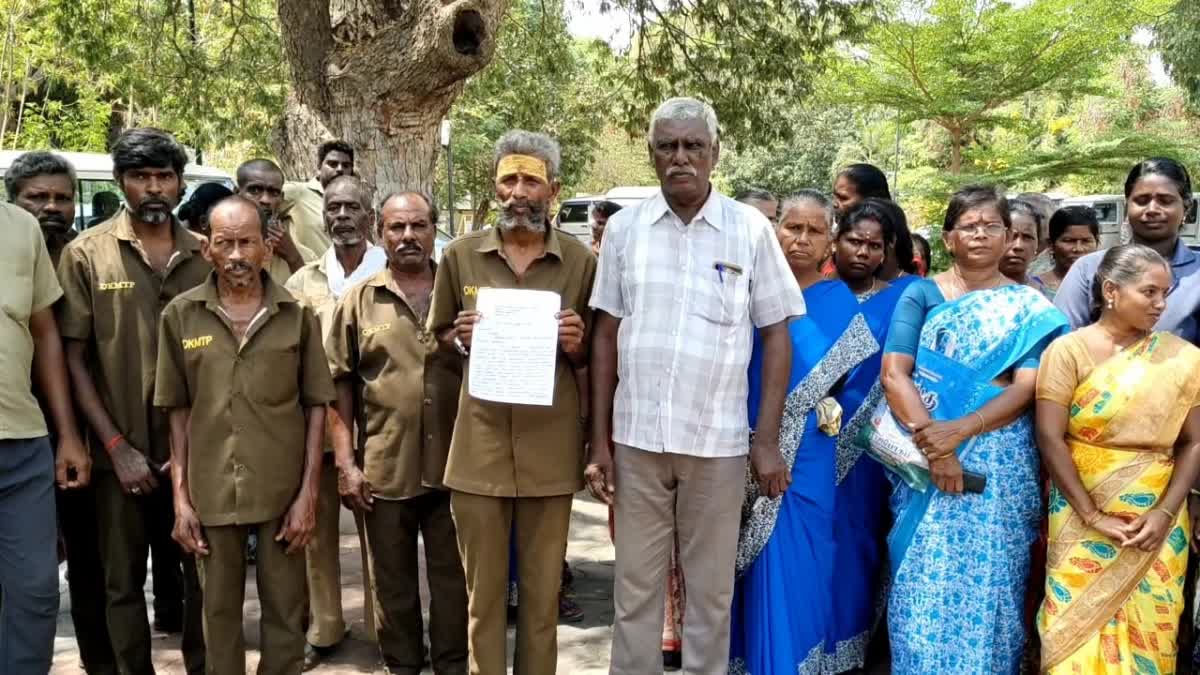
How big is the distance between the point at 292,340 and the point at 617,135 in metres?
30.0

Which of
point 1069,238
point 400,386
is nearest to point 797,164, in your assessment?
point 1069,238

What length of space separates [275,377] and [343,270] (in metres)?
1.09

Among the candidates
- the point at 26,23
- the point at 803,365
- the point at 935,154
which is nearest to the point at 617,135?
Answer: the point at 935,154

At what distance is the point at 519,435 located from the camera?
10.3 feet

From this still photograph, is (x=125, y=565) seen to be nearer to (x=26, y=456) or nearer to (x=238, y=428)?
(x=26, y=456)

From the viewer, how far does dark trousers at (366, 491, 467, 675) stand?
357cm

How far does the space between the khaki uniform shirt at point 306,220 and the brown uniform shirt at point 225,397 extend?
2089 mm

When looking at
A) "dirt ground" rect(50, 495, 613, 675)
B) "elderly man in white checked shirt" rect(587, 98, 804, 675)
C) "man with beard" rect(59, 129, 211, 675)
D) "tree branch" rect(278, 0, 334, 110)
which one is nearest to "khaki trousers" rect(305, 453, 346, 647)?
"dirt ground" rect(50, 495, 613, 675)

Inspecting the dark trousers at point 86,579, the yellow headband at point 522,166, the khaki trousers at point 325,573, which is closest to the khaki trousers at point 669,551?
the yellow headband at point 522,166

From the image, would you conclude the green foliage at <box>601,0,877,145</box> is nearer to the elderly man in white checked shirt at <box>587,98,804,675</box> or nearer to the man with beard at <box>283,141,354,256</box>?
the man with beard at <box>283,141,354,256</box>

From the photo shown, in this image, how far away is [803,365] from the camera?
11.5 feet

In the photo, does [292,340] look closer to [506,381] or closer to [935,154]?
[506,381]

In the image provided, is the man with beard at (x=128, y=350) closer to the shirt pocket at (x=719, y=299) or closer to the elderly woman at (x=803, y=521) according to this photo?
the shirt pocket at (x=719, y=299)

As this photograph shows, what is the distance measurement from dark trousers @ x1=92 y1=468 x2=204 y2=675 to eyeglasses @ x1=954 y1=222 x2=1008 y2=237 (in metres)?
3.03
